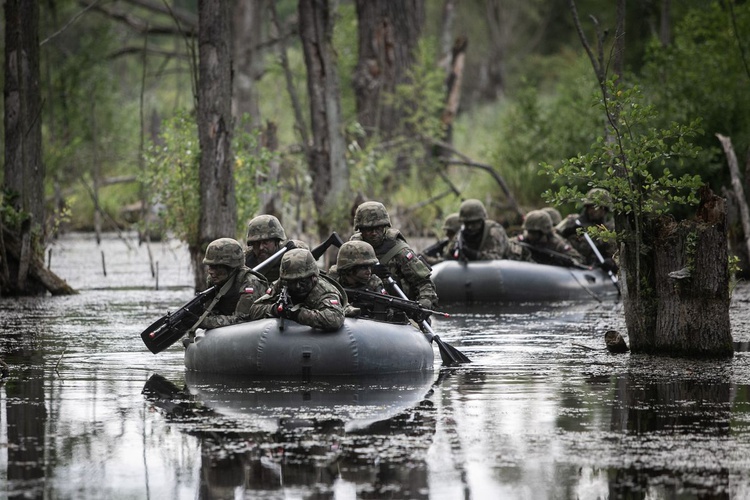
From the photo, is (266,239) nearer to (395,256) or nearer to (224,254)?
(224,254)

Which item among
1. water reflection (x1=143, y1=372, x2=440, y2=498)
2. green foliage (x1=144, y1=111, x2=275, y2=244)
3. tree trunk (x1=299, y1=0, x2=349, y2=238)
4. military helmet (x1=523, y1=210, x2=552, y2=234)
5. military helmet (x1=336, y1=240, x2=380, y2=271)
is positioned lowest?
water reflection (x1=143, y1=372, x2=440, y2=498)

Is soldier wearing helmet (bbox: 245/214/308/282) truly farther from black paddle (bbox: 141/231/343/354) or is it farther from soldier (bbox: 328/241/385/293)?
black paddle (bbox: 141/231/343/354)

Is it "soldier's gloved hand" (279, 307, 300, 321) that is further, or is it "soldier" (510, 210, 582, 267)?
"soldier" (510, 210, 582, 267)

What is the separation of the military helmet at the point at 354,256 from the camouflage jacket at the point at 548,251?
8489 mm

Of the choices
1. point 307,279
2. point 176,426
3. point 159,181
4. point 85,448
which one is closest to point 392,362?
point 307,279

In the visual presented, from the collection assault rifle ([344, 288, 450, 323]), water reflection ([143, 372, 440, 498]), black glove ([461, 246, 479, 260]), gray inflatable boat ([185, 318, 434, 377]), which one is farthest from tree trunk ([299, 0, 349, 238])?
water reflection ([143, 372, 440, 498])

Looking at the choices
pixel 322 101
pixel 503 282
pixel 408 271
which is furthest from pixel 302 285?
pixel 322 101

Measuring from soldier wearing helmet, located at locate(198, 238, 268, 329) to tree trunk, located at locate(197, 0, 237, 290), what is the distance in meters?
6.79

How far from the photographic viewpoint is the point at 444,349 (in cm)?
1259

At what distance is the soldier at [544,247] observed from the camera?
20.5 metres

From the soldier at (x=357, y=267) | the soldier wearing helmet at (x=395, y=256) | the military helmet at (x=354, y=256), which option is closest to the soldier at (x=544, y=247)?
the soldier wearing helmet at (x=395, y=256)

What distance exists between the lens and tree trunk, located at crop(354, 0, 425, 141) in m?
30.0

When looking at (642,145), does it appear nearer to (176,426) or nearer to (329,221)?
(176,426)

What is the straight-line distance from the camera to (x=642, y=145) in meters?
12.6
